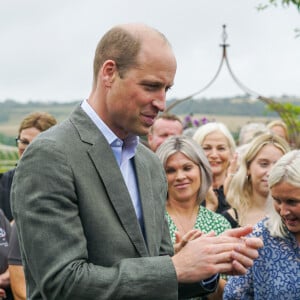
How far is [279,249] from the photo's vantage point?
17.1 ft

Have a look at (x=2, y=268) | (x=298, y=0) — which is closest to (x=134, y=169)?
(x=2, y=268)

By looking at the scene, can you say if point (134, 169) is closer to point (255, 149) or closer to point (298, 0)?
point (255, 149)

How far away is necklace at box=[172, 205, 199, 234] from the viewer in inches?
262

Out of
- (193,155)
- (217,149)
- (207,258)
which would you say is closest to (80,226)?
(207,258)

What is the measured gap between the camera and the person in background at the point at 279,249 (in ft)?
16.8

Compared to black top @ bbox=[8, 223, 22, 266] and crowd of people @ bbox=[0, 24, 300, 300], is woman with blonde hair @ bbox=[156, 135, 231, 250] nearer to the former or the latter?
black top @ bbox=[8, 223, 22, 266]

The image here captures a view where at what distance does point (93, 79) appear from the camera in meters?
3.53

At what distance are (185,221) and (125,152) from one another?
10.7ft

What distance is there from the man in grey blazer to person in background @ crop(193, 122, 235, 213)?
544 cm

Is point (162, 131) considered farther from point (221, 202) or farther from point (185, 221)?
point (185, 221)

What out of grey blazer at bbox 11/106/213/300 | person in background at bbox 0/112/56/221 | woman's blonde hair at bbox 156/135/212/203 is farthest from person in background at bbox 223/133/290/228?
grey blazer at bbox 11/106/213/300

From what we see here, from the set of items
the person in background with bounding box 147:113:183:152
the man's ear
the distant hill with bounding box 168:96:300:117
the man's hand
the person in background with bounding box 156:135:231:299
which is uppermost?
the man's ear

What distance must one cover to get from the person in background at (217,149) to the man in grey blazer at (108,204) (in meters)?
5.44

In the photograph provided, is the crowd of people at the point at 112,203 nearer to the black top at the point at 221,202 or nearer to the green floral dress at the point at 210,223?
the green floral dress at the point at 210,223
